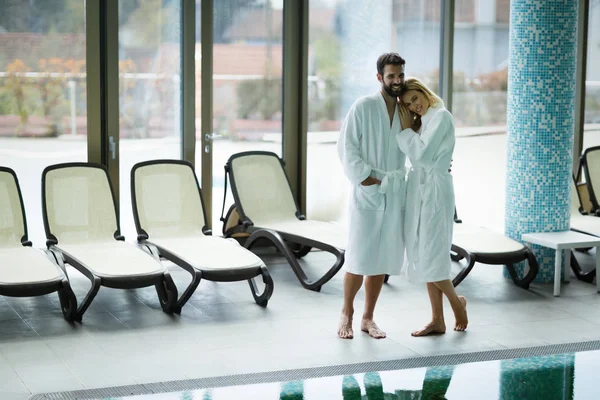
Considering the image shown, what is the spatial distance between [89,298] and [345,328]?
1.73m

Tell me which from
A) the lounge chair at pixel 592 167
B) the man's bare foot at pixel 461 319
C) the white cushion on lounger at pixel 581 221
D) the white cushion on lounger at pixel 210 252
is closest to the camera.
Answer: the man's bare foot at pixel 461 319

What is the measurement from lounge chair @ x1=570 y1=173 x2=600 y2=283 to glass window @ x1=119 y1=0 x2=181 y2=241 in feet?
12.0

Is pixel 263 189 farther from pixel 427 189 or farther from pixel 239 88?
pixel 427 189

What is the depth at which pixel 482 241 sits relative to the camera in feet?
24.6

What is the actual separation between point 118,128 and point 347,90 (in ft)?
7.51

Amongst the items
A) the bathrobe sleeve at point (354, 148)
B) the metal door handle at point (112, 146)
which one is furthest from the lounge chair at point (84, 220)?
the bathrobe sleeve at point (354, 148)

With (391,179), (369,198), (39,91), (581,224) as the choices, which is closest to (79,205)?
(39,91)

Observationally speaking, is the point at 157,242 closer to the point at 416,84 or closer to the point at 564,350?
the point at 416,84

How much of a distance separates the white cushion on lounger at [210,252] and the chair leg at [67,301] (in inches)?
35.3

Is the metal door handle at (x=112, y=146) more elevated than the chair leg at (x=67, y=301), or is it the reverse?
the metal door handle at (x=112, y=146)

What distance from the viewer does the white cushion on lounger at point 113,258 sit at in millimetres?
6367

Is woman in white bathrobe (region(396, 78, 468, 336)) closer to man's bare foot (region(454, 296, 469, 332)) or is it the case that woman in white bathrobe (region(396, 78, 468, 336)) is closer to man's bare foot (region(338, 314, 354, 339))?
man's bare foot (region(454, 296, 469, 332))

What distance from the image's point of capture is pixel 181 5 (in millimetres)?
8328

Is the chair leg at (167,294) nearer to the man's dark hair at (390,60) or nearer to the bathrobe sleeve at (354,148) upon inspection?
the bathrobe sleeve at (354,148)
